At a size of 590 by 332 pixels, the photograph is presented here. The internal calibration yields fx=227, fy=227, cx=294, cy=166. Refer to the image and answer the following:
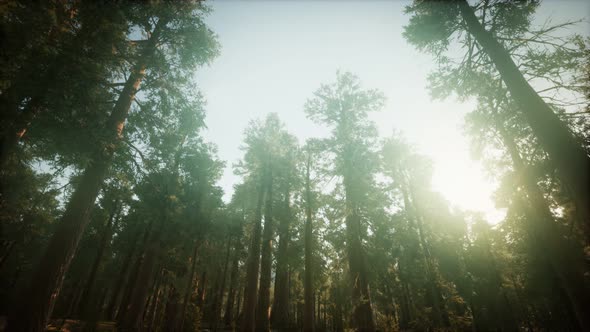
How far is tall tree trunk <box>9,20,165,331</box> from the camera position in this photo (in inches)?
232

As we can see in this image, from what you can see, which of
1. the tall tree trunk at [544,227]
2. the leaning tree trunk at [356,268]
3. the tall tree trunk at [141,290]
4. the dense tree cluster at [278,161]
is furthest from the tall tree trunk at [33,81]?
the tall tree trunk at [544,227]

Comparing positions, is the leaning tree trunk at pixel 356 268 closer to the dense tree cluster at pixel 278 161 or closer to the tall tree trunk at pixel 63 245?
the dense tree cluster at pixel 278 161

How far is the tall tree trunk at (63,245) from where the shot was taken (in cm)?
589

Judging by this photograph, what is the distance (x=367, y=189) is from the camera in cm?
1359

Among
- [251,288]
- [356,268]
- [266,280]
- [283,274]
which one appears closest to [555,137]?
[356,268]

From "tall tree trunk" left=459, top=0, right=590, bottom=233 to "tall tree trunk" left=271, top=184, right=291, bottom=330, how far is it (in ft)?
52.2

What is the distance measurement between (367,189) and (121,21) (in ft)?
43.9

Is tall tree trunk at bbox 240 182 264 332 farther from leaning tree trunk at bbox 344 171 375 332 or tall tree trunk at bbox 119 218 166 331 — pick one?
leaning tree trunk at bbox 344 171 375 332

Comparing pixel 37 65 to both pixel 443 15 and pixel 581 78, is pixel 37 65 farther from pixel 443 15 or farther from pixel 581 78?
pixel 581 78

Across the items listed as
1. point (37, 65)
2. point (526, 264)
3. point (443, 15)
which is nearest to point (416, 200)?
point (526, 264)

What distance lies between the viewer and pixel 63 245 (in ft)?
21.9

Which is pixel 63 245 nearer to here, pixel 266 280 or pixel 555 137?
pixel 266 280

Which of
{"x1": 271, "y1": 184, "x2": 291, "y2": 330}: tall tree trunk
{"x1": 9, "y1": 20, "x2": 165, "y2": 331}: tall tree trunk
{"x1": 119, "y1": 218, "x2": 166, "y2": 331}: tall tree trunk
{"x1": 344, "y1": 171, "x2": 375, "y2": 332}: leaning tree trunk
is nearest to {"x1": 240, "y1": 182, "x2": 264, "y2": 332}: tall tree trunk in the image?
{"x1": 271, "y1": 184, "x2": 291, "y2": 330}: tall tree trunk

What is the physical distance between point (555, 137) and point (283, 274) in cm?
1947
